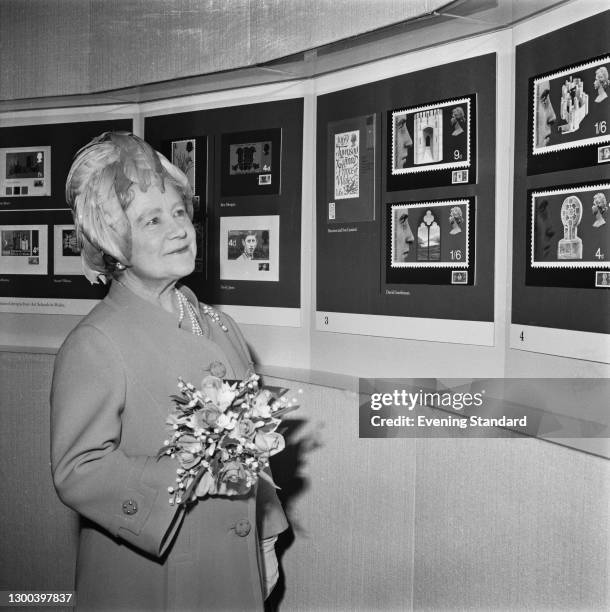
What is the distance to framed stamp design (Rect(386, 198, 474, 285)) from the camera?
2.38 metres

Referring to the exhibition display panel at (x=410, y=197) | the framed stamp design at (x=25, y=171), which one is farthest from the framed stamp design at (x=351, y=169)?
the framed stamp design at (x=25, y=171)

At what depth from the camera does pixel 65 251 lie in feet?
11.2

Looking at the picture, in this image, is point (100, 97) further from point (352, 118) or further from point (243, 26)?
point (352, 118)

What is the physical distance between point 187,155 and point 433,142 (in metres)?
1.14

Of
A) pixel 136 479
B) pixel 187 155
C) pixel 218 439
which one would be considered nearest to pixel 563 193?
pixel 218 439

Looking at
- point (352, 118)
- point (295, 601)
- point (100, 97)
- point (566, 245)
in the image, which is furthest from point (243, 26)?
point (295, 601)

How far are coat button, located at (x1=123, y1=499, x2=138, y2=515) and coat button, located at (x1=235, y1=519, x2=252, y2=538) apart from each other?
26 centimetres

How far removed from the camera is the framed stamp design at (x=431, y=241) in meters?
2.38

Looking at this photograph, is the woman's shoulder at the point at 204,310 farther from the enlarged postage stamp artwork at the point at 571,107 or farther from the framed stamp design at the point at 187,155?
the framed stamp design at the point at 187,155

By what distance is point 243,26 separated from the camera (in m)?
2.76

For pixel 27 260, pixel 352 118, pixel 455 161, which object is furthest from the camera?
pixel 27 260

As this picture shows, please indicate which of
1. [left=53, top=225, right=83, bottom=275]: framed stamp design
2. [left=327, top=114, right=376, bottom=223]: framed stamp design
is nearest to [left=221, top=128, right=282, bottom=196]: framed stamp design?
[left=327, top=114, right=376, bottom=223]: framed stamp design

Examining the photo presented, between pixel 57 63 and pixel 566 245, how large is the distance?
2232 mm
